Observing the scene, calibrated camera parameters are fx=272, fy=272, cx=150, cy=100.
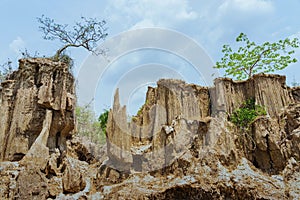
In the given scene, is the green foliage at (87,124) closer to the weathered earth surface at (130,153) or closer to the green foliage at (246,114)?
the weathered earth surface at (130,153)

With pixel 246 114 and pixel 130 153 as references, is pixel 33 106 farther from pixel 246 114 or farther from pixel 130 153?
pixel 246 114

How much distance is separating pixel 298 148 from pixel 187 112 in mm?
4553

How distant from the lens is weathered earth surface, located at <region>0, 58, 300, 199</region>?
8453 mm

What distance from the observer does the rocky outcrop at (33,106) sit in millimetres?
9086

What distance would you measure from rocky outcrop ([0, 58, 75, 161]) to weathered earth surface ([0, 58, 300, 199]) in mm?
33

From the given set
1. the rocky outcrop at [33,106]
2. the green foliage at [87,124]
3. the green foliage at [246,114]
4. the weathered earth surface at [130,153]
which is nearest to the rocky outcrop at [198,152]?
the weathered earth surface at [130,153]

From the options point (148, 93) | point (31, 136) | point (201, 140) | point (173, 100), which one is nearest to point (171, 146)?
point (201, 140)

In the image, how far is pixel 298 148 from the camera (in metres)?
9.76

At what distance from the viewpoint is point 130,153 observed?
949 centimetres

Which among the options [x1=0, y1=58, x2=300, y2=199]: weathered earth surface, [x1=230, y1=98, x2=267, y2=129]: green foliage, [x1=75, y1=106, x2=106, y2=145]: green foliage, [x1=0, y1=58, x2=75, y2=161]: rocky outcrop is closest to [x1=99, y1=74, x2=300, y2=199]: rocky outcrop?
[x1=0, y1=58, x2=300, y2=199]: weathered earth surface

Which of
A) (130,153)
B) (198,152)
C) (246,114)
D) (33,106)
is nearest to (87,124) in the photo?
(33,106)

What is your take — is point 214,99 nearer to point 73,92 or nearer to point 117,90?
point 117,90

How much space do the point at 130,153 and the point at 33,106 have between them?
3.76 m

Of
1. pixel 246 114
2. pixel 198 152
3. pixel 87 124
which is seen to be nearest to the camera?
pixel 198 152
